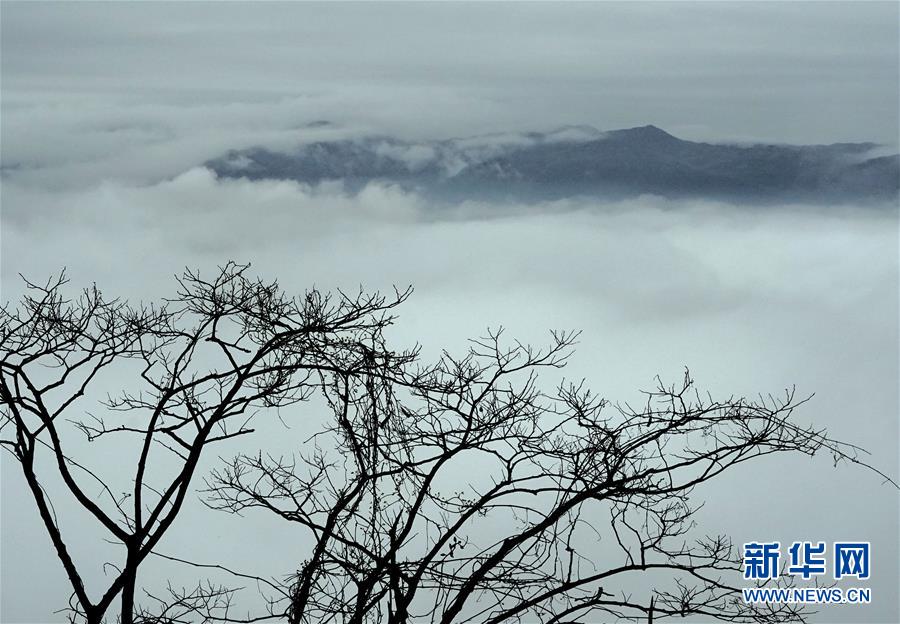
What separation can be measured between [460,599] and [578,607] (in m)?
0.58

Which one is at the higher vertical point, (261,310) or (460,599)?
(261,310)

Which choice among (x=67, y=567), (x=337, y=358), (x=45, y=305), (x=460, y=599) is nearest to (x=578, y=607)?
(x=460, y=599)

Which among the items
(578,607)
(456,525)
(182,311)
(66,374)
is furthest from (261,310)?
(578,607)

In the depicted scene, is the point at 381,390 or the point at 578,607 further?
the point at 381,390

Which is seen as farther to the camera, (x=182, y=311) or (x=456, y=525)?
(x=182, y=311)

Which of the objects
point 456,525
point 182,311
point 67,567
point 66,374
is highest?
point 182,311

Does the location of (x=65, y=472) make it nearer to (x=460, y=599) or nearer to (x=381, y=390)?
(x=381, y=390)

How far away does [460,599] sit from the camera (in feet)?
18.0

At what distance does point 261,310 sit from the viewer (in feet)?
19.9

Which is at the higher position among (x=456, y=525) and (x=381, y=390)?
(x=381, y=390)

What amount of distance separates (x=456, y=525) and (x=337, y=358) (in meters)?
1.10

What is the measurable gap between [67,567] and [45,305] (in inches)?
55.1

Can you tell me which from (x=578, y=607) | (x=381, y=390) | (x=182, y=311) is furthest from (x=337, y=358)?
(x=578, y=607)

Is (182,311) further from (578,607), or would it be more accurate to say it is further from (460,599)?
(578,607)
